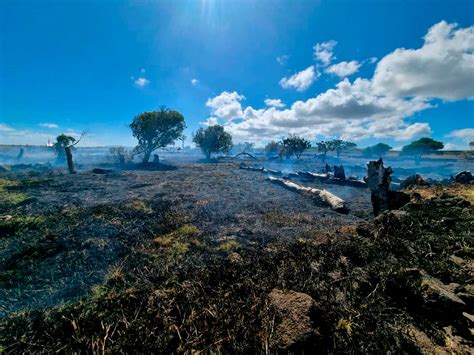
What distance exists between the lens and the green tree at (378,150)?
101100mm

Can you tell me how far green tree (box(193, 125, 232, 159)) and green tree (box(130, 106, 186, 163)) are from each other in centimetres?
1530

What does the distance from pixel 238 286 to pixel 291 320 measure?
126cm

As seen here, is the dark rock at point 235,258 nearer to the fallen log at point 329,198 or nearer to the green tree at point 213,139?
the fallen log at point 329,198

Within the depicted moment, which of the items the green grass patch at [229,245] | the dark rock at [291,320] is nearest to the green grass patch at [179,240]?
the green grass patch at [229,245]

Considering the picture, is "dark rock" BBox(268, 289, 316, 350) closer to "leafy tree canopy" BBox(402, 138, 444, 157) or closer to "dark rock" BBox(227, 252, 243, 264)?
"dark rock" BBox(227, 252, 243, 264)

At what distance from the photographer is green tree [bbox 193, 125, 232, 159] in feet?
208

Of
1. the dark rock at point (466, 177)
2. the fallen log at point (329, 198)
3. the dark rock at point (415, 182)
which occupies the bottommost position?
the fallen log at point (329, 198)

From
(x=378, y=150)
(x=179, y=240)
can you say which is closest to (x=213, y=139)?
(x=179, y=240)

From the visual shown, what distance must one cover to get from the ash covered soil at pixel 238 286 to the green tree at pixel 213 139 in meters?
56.6

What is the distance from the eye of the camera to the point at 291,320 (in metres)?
2.61

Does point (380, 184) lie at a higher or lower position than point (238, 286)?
higher

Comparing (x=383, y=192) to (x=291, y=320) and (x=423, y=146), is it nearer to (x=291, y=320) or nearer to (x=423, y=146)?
(x=291, y=320)

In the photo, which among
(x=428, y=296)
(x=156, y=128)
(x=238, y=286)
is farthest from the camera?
(x=156, y=128)

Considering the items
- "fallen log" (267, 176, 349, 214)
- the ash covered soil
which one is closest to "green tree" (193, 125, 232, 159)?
"fallen log" (267, 176, 349, 214)
